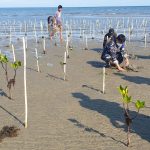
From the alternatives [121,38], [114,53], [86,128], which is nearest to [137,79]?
[121,38]

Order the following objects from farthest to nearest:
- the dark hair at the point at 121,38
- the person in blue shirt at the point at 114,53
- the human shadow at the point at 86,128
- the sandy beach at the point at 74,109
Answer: the person in blue shirt at the point at 114,53, the dark hair at the point at 121,38, the human shadow at the point at 86,128, the sandy beach at the point at 74,109

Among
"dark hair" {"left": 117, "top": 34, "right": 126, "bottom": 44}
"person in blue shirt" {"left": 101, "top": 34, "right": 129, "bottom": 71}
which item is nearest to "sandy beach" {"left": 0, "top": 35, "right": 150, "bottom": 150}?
"person in blue shirt" {"left": 101, "top": 34, "right": 129, "bottom": 71}

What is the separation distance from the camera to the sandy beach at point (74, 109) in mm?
6699

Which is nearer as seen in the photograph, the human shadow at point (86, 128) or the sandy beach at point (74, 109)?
the sandy beach at point (74, 109)

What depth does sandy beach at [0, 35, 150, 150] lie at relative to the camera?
22.0ft

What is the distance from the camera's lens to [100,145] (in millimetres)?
6535

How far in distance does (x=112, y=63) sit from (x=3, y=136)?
6.25 m

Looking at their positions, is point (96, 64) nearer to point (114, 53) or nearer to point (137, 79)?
point (114, 53)

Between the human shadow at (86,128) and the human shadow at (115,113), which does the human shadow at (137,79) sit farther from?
the human shadow at (86,128)

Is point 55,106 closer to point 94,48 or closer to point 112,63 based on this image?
point 112,63

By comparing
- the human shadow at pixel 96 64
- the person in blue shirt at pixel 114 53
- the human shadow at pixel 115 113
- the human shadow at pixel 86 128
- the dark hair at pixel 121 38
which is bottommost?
the human shadow at pixel 86 128

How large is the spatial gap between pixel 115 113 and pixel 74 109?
2.74 ft

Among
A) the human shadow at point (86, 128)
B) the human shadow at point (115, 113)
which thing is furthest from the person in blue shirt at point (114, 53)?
the human shadow at point (86, 128)

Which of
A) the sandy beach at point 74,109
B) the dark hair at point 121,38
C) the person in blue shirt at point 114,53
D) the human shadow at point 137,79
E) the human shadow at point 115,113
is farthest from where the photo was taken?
the person in blue shirt at point 114,53
